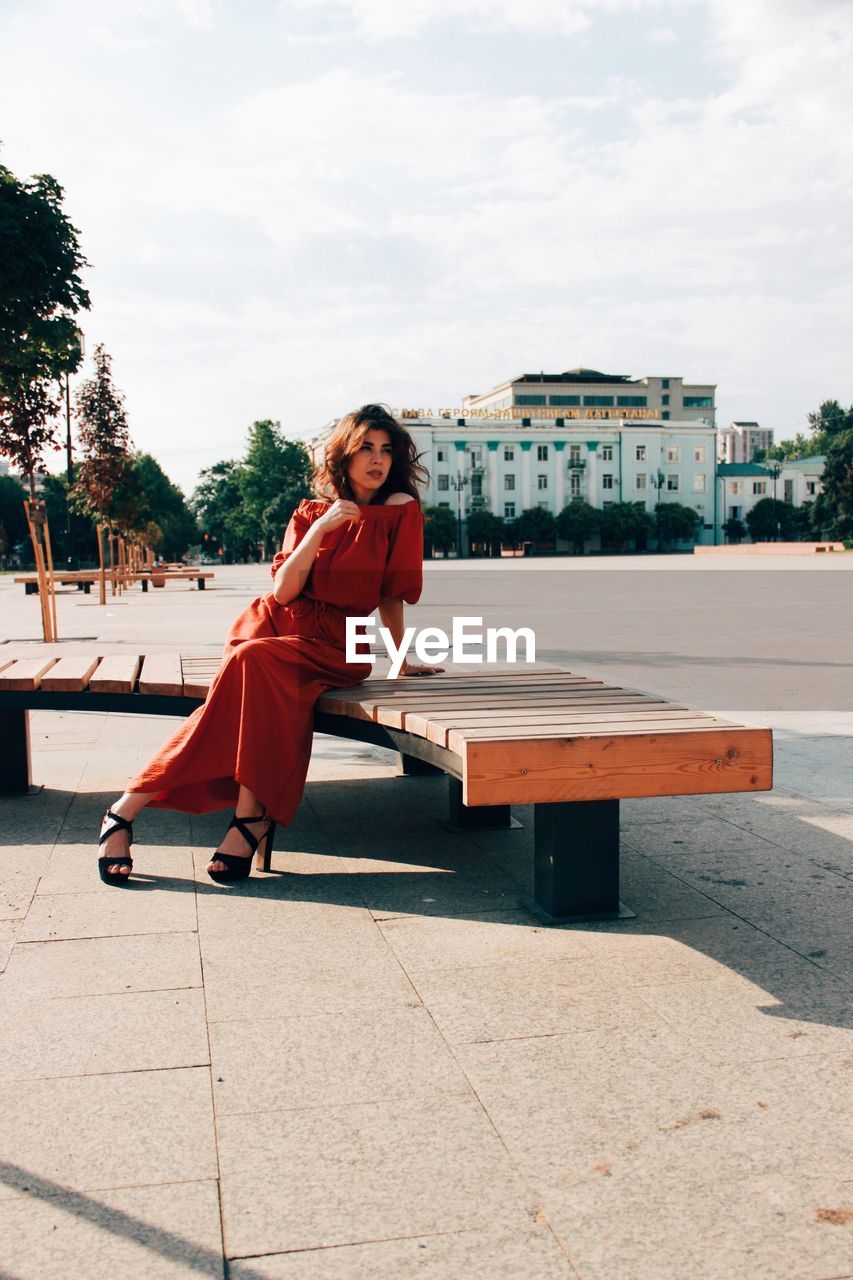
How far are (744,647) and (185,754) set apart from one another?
378 inches

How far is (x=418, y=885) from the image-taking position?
418 centimetres

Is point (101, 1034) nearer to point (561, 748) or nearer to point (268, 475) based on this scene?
point (561, 748)

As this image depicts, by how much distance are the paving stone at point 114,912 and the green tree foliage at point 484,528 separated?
4004 inches

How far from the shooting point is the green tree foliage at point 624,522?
4289 inches

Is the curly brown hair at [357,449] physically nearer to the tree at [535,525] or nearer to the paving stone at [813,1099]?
the paving stone at [813,1099]

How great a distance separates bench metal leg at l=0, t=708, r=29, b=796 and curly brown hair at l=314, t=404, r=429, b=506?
194 cm

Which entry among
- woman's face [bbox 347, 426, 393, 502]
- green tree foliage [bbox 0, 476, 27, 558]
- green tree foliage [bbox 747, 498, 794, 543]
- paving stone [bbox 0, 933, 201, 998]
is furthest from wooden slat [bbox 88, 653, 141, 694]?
green tree foliage [bbox 747, 498, 794, 543]

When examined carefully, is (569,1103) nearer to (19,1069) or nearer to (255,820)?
(19,1069)

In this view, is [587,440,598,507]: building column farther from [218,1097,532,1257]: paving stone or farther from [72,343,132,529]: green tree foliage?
[218,1097,532,1257]: paving stone

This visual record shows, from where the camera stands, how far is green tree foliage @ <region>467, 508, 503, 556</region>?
10562 centimetres

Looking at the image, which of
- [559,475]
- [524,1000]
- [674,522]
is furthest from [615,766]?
[559,475]

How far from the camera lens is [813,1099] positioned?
98.6 inches

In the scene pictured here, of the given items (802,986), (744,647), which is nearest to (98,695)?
(802,986)

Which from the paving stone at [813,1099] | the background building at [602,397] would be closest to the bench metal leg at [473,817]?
the paving stone at [813,1099]
